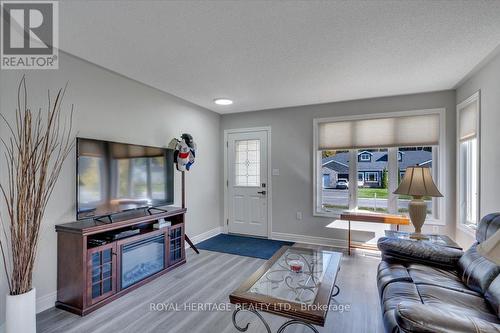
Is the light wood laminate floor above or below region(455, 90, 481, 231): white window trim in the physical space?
below

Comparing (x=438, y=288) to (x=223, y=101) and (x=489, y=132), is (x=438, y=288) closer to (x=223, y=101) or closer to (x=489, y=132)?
(x=489, y=132)

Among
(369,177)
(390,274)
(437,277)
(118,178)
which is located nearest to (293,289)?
(390,274)

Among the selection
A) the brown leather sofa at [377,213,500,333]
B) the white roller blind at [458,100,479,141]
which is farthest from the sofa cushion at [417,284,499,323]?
the white roller blind at [458,100,479,141]

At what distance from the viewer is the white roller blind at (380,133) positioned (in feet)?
11.9

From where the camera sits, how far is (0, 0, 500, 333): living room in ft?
5.91

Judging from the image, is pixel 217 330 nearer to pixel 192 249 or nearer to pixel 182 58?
pixel 192 249

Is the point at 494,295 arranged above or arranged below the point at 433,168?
below

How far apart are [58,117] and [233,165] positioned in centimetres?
300

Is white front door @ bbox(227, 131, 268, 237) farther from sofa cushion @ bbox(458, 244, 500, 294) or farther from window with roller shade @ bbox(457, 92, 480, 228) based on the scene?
sofa cushion @ bbox(458, 244, 500, 294)

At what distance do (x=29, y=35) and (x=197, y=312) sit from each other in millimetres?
2766

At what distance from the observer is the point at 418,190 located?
2689 millimetres

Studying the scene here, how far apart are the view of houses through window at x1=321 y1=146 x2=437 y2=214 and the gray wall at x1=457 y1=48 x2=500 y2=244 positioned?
1024 millimetres

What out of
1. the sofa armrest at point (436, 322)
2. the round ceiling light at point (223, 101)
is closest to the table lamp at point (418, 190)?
the sofa armrest at point (436, 322)

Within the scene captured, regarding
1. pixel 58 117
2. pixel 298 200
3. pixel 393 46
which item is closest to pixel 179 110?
pixel 58 117
